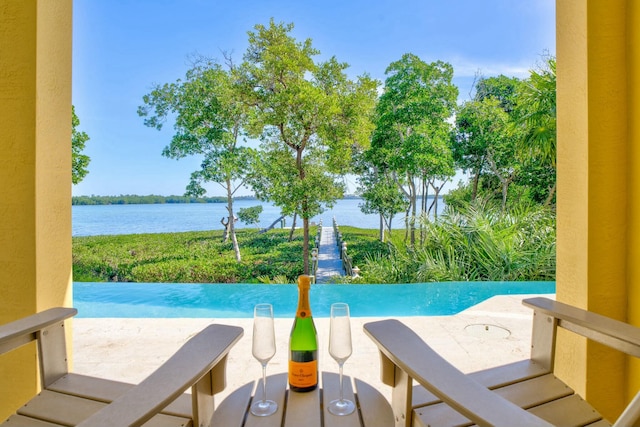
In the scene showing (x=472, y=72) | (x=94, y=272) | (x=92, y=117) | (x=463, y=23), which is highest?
(x=463, y=23)

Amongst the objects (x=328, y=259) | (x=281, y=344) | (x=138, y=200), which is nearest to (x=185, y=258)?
(x=138, y=200)

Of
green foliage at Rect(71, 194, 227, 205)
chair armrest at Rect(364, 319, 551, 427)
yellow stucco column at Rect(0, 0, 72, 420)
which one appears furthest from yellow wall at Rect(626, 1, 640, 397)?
green foliage at Rect(71, 194, 227, 205)

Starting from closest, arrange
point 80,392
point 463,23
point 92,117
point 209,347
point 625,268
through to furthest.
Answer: point 209,347
point 80,392
point 625,268
point 463,23
point 92,117

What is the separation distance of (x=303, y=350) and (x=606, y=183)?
118 centimetres

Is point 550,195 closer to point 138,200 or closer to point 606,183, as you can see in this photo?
point 606,183

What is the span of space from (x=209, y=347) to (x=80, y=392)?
1.50 ft

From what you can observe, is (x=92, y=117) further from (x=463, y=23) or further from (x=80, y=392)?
(x=80, y=392)

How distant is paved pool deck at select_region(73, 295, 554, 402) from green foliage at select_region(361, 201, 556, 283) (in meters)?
1.90

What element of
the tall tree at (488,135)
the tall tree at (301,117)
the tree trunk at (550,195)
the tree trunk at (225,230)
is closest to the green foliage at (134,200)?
the tree trunk at (225,230)

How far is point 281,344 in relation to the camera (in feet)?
7.70

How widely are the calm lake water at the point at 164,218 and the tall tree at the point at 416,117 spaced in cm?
156

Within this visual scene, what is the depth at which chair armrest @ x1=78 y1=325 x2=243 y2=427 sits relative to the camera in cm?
67

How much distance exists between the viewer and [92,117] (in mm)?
9242

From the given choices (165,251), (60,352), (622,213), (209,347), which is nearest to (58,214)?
(60,352)
